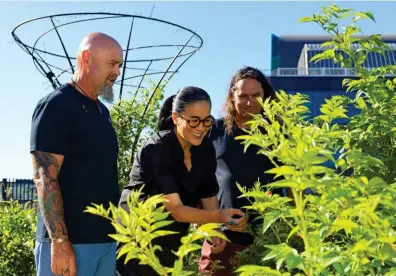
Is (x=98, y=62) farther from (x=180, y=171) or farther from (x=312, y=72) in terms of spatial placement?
(x=312, y=72)

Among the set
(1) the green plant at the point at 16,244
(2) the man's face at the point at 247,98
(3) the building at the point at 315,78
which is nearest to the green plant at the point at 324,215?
(2) the man's face at the point at 247,98

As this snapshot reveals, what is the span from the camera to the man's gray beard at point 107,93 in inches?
105

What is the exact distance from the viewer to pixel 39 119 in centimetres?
246

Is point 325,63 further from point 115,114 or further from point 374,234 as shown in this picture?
point 374,234

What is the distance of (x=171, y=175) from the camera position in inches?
100.0

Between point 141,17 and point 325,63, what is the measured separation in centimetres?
3102

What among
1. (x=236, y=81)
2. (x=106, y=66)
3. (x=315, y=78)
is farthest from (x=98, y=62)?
(x=315, y=78)

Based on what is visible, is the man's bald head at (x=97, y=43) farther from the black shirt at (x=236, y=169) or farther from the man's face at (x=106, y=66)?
the black shirt at (x=236, y=169)

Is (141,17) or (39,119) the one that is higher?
(141,17)

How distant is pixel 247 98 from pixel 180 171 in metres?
0.83

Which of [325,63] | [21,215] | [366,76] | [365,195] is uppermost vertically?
[325,63]

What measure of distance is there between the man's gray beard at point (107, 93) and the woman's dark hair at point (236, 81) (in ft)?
2.56

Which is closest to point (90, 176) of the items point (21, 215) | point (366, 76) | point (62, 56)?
point (366, 76)

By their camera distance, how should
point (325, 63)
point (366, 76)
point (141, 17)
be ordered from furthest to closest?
point (325, 63) < point (141, 17) < point (366, 76)
